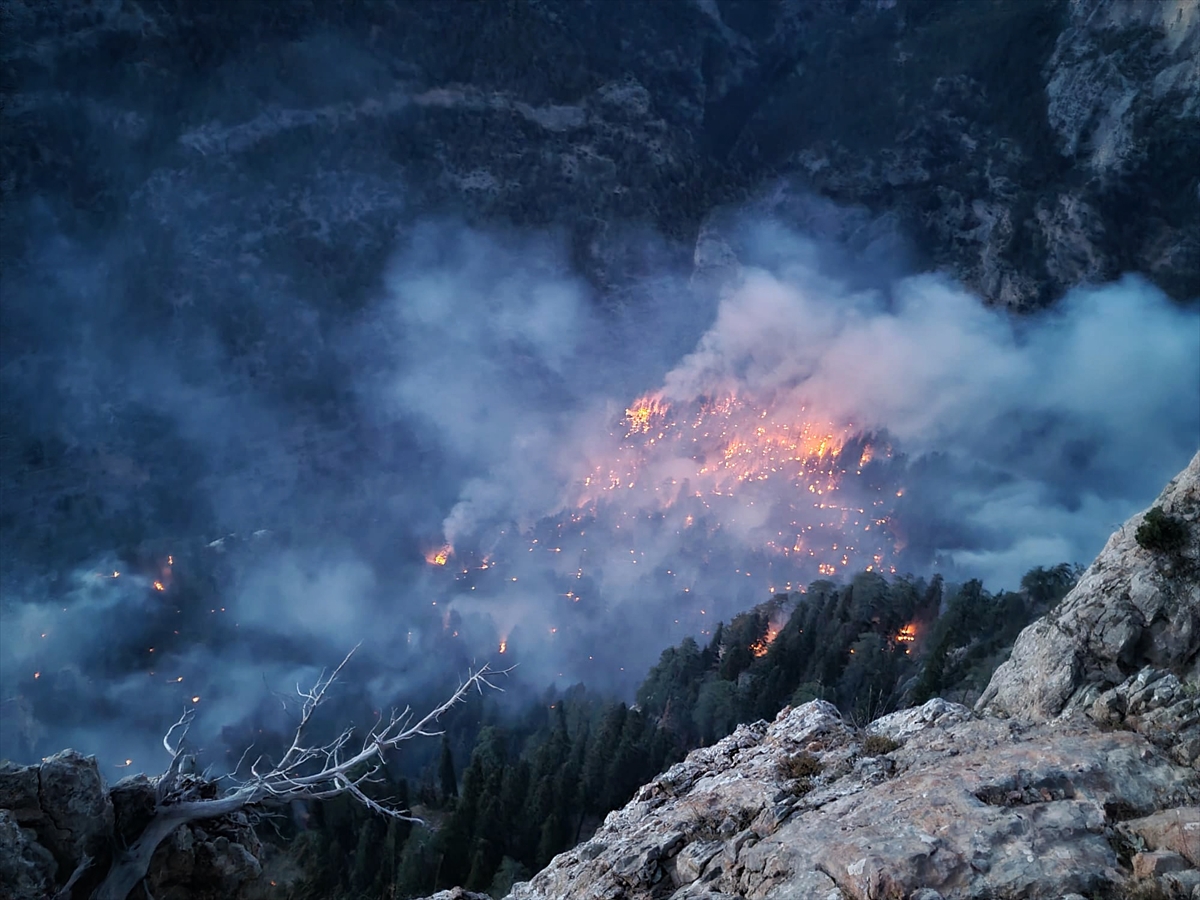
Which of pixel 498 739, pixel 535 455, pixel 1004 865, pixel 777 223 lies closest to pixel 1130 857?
pixel 1004 865

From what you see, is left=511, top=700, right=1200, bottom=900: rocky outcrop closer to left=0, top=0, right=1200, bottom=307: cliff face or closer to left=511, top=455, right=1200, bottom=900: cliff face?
left=511, top=455, right=1200, bottom=900: cliff face

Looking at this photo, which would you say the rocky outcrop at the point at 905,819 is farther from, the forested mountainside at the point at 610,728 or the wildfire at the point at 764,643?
the wildfire at the point at 764,643

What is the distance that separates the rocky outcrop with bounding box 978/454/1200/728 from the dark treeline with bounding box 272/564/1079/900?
65.8 ft

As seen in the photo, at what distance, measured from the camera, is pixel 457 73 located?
12719 centimetres

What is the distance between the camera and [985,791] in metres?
11.2

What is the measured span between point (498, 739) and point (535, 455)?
6311 cm

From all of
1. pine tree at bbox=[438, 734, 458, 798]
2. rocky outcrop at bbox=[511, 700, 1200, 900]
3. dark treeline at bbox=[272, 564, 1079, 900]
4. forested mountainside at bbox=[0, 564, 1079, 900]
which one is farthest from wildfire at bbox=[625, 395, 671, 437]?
rocky outcrop at bbox=[511, 700, 1200, 900]

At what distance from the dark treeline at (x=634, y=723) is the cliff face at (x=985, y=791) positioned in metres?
20.8

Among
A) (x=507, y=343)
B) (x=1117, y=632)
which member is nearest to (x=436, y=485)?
(x=507, y=343)

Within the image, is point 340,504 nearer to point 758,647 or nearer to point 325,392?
point 325,392

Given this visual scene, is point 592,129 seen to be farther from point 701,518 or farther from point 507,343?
point 701,518

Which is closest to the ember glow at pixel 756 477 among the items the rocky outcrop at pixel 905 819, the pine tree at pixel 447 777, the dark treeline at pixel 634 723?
the dark treeline at pixel 634 723

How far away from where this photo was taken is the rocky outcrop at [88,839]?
10.2 metres

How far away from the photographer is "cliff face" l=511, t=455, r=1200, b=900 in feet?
32.3
